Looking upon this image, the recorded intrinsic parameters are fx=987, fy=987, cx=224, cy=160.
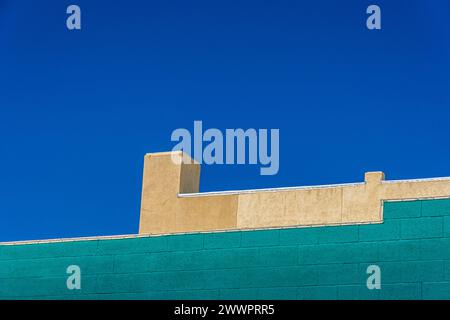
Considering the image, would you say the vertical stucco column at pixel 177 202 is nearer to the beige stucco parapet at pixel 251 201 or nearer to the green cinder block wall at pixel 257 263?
the beige stucco parapet at pixel 251 201

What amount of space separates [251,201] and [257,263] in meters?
1.99

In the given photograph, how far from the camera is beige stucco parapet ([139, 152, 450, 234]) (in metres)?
28.8

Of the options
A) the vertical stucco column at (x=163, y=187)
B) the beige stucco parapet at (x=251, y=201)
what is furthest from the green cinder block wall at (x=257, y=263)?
the vertical stucco column at (x=163, y=187)

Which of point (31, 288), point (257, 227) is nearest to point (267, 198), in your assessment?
point (257, 227)

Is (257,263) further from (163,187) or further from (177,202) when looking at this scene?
(163,187)

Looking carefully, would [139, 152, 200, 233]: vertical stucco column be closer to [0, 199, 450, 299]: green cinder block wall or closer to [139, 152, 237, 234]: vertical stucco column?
[139, 152, 237, 234]: vertical stucco column

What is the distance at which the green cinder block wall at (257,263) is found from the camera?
27875 mm

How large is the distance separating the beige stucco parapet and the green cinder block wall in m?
0.32

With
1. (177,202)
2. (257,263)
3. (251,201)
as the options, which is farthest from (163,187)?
(257,263)

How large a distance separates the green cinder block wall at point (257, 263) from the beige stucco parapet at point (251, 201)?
12.7 inches

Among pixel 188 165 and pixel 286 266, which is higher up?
pixel 188 165

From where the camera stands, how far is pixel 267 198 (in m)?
30.4
